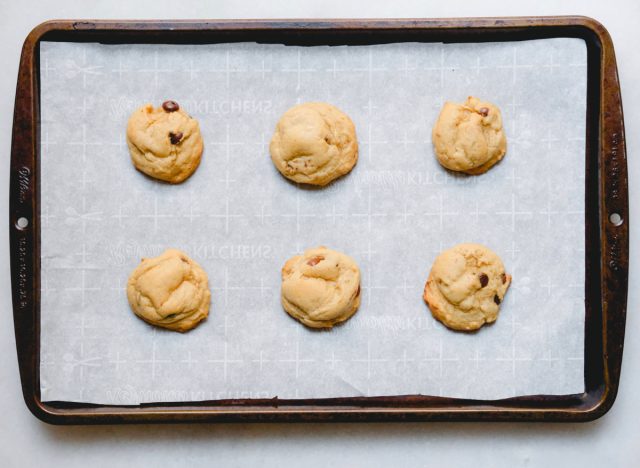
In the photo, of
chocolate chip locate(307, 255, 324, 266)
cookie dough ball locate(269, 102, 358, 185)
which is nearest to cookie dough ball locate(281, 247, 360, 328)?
chocolate chip locate(307, 255, 324, 266)

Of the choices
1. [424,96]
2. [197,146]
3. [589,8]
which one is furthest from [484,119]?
[197,146]

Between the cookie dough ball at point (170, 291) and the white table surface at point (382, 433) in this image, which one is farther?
the white table surface at point (382, 433)

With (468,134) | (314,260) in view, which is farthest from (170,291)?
(468,134)

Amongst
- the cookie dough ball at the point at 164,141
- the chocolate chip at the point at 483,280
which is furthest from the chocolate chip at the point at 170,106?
the chocolate chip at the point at 483,280

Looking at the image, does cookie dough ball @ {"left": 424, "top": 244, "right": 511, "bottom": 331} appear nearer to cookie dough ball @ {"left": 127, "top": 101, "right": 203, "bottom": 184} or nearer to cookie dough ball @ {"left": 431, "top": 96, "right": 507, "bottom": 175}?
cookie dough ball @ {"left": 431, "top": 96, "right": 507, "bottom": 175}

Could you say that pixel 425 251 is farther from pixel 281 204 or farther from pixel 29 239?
pixel 29 239

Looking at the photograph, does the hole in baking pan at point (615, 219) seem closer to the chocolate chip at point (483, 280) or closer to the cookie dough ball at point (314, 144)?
the chocolate chip at point (483, 280)
